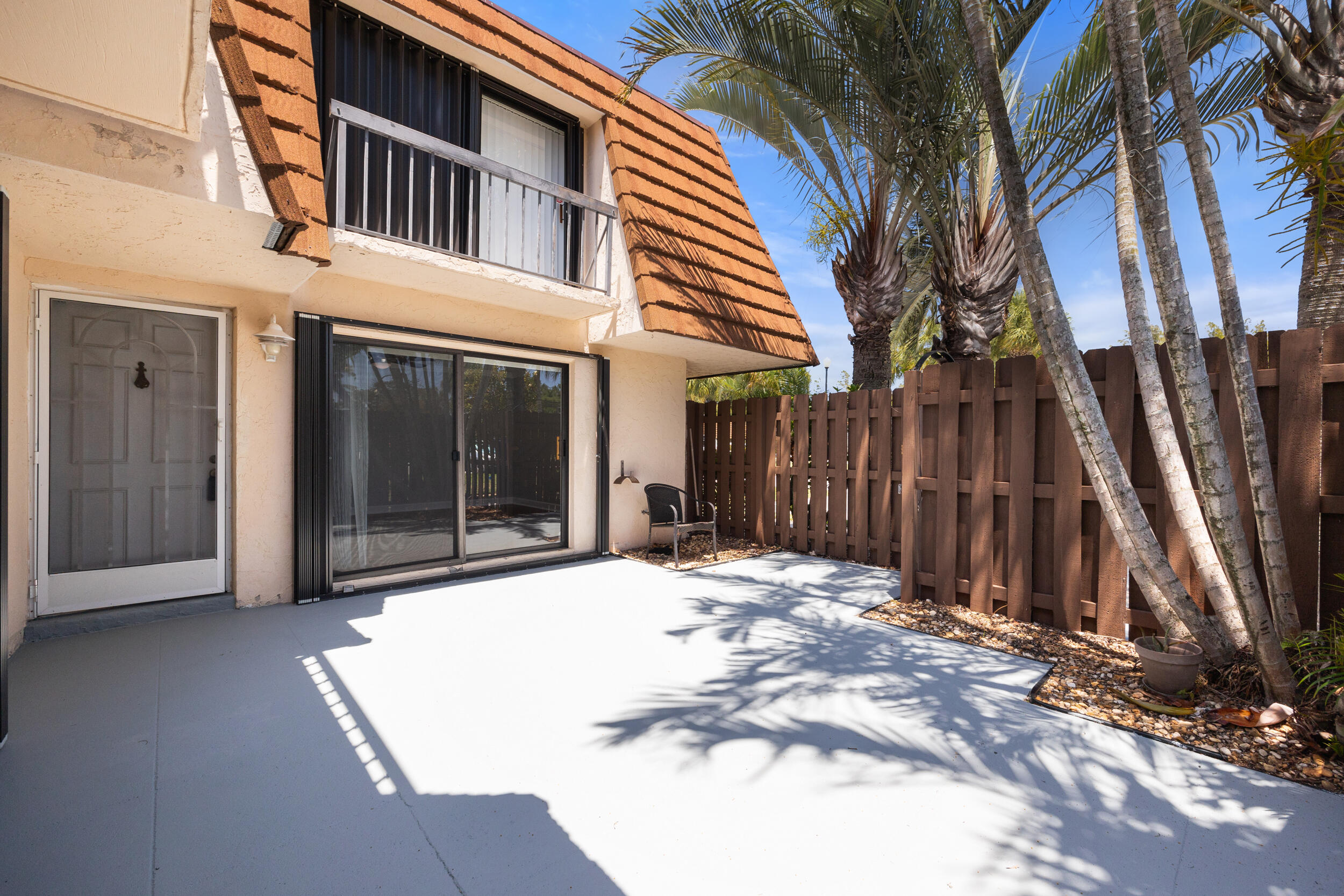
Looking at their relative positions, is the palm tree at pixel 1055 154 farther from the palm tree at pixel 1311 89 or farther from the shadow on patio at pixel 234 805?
the shadow on patio at pixel 234 805

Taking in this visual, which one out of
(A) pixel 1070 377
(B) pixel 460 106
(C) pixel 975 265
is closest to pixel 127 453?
(B) pixel 460 106

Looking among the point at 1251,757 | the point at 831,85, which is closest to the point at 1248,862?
the point at 1251,757

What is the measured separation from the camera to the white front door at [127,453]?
A: 4422 mm

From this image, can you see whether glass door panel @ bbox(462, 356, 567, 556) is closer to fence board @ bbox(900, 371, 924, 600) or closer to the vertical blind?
the vertical blind

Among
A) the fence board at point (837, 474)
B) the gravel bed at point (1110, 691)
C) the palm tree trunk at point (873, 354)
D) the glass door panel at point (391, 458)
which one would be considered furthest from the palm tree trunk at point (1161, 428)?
the glass door panel at point (391, 458)

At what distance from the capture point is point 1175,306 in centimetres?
316

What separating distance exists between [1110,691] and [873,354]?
5121 millimetres

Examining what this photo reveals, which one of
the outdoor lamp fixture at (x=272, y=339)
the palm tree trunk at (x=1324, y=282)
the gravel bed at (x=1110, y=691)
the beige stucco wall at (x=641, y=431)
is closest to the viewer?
the gravel bed at (x=1110, y=691)

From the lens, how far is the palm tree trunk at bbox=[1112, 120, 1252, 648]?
3.29 metres

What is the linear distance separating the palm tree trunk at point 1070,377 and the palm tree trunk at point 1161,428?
7.0 inches

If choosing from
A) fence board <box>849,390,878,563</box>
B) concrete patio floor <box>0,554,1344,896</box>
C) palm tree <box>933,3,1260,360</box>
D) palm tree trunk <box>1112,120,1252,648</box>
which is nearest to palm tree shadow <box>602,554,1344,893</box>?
concrete patio floor <box>0,554,1344,896</box>

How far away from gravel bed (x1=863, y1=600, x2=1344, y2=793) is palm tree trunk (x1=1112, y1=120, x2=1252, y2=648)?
1.63ft

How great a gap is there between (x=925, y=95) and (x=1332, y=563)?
4379 millimetres

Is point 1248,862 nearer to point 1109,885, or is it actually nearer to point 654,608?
point 1109,885
